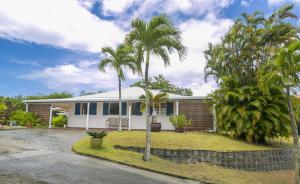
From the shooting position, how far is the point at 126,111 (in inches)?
870

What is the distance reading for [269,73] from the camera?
1034 cm

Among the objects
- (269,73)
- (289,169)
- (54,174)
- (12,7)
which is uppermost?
(12,7)

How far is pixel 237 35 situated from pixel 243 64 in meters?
1.92

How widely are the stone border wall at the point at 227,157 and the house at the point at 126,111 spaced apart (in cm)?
576

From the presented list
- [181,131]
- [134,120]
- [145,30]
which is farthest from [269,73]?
[134,120]

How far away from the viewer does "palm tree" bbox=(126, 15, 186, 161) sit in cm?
1123

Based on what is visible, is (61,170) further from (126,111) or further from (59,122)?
(59,122)

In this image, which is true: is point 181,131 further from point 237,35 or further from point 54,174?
point 54,174

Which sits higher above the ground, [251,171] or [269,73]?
[269,73]

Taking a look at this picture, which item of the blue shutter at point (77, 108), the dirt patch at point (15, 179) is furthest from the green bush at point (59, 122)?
the dirt patch at point (15, 179)

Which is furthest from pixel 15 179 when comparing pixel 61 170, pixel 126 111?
pixel 126 111

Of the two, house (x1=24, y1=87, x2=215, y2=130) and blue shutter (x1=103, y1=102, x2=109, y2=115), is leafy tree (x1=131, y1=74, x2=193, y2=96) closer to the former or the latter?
house (x1=24, y1=87, x2=215, y2=130)

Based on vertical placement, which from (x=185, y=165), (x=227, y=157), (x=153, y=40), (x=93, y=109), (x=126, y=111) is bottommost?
(x=185, y=165)

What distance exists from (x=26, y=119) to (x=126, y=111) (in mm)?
9142
